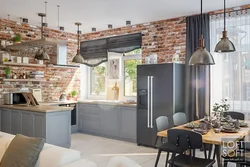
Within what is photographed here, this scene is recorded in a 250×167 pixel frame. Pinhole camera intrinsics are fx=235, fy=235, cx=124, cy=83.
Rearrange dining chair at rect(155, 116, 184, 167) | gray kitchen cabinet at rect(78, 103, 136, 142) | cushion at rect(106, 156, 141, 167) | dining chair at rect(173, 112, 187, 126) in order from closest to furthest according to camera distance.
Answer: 1. cushion at rect(106, 156, 141, 167)
2. dining chair at rect(155, 116, 184, 167)
3. dining chair at rect(173, 112, 187, 126)
4. gray kitchen cabinet at rect(78, 103, 136, 142)

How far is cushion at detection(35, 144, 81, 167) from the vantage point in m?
2.04

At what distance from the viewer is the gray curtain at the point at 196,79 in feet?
15.5

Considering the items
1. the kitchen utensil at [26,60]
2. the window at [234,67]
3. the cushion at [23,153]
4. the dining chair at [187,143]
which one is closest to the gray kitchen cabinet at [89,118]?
the kitchen utensil at [26,60]

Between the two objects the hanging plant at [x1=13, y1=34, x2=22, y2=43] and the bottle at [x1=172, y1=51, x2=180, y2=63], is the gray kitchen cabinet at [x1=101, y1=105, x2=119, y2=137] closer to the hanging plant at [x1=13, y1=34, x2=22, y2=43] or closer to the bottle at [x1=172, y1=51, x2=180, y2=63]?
the bottle at [x1=172, y1=51, x2=180, y2=63]

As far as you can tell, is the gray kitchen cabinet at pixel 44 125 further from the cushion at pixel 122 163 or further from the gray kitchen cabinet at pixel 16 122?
the cushion at pixel 122 163

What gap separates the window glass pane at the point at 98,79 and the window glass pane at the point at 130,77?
79 cm

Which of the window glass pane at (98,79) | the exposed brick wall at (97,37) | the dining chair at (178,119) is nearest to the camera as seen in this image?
the dining chair at (178,119)

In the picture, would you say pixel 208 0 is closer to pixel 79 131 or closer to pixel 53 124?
pixel 53 124

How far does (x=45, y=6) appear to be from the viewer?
450 centimetres

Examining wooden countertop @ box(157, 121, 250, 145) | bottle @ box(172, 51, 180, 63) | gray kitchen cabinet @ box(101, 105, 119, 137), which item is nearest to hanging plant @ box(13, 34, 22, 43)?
gray kitchen cabinet @ box(101, 105, 119, 137)

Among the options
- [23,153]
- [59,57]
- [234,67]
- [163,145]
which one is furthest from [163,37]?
[23,153]

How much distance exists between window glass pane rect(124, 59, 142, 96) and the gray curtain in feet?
4.92

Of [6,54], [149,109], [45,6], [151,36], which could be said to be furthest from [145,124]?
[6,54]

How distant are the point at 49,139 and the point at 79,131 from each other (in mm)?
2184
